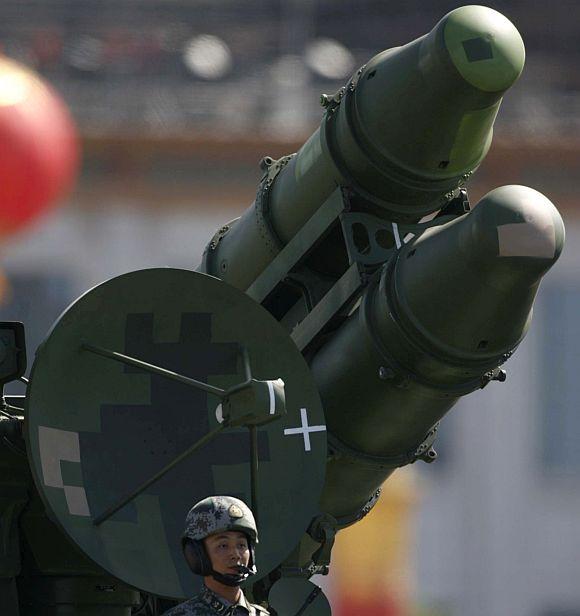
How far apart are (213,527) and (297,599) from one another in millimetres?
1581

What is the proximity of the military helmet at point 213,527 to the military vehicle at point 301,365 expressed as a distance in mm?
877

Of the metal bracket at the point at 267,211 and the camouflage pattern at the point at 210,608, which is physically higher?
the metal bracket at the point at 267,211

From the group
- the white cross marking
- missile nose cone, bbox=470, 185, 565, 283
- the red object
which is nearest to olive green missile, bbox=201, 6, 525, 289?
missile nose cone, bbox=470, 185, 565, 283

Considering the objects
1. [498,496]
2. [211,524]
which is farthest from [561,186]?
[211,524]

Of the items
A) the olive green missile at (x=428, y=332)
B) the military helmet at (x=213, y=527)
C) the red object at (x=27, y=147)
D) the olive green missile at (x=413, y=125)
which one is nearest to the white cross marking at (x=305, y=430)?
the olive green missile at (x=428, y=332)

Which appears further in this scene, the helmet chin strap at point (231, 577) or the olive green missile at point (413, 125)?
the olive green missile at point (413, 125)

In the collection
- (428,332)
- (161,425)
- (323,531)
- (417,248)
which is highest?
(417,248)

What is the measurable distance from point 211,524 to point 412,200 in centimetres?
234

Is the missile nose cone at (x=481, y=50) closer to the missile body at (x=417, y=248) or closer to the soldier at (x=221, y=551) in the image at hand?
the missile body at (x=417, y=248)

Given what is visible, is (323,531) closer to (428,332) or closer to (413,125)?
(428,332)

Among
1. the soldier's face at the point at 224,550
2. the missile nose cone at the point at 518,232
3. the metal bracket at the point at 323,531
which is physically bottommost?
the soldier's face at the point at 224,550

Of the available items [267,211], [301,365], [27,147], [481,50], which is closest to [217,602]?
[301,365]

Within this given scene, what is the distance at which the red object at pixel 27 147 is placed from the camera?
12.0 meters

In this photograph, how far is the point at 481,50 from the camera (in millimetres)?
7086
